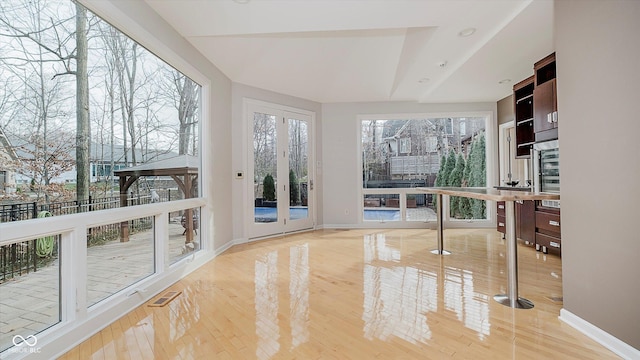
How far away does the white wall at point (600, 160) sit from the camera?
1.68m

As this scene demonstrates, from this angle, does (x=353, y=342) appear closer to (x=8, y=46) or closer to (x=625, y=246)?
(x=625, y=246)

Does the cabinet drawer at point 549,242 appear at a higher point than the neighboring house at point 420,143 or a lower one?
lower

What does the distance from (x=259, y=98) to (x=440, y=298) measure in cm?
403

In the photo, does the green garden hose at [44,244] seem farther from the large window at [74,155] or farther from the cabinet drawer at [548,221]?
the cabinet drawer at [548,221]

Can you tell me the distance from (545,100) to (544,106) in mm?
68

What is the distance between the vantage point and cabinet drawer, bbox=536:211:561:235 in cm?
372

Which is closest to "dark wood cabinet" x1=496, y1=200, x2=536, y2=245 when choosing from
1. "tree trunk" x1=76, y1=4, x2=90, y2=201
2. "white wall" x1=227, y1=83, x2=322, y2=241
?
"white wall" x1=227, y1=83, x2=322, y2=241

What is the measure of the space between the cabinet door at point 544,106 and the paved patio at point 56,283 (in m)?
4.39

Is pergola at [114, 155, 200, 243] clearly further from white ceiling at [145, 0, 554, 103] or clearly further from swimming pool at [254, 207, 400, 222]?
swimming pool at [254, 207, 400, 222]

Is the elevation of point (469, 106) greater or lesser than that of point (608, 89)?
greater

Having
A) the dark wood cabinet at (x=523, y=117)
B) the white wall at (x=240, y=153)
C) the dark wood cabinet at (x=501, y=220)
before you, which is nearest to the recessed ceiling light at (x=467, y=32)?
the dark wood cabinet at (x=523, y=117)

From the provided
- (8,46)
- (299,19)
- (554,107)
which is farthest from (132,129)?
(554,107)

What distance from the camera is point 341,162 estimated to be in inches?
245

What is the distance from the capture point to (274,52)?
14.4 feet
